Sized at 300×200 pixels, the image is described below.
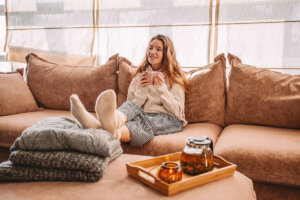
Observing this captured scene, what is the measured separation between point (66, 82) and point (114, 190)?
1.60 m

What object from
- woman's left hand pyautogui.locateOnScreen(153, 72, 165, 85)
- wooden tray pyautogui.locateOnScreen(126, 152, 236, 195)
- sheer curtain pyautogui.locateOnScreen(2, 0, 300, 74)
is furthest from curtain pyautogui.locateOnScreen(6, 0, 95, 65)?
wooden tray pyautogui.locateOnScreen(126, 152, 236, 195)

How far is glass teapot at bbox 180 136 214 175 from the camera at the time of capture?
91 centimetres

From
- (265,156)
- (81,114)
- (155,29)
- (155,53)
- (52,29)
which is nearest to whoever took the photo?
(81,114)

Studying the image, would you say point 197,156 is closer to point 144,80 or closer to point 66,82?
point 144,80

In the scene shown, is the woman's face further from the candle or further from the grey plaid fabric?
the candle

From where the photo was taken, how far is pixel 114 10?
Result: 2629 millimetres

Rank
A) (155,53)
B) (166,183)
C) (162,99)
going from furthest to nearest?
(155,53) → (162,99) → (166,183)

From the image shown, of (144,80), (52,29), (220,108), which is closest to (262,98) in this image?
(220,108)

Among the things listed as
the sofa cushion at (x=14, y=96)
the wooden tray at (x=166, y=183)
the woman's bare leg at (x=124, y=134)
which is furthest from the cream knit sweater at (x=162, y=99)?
the sofa cushion at (x=14, y=96)

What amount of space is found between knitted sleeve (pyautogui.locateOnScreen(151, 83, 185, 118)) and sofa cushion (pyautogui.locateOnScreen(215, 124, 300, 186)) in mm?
396

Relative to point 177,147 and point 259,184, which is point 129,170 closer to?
point 177,147

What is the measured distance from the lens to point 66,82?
227 centimetres

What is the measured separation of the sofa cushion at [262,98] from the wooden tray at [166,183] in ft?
2.98

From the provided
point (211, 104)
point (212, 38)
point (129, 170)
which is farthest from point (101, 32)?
point (129, 170)
